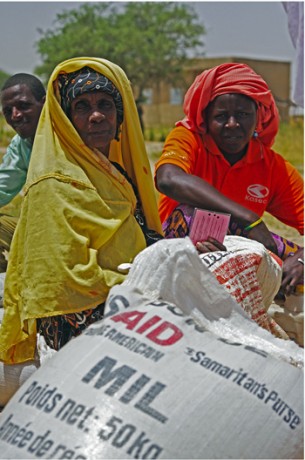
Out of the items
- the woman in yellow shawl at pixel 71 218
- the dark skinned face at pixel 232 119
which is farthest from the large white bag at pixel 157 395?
the dark skinned face at pixel 232 119

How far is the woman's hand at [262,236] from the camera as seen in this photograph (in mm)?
3365

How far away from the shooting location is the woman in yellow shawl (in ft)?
8.73

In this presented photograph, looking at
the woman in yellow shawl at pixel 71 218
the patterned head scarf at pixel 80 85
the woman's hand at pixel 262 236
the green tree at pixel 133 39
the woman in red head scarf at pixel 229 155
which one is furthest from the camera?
the green tree at pixel 133 39

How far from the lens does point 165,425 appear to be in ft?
6.15

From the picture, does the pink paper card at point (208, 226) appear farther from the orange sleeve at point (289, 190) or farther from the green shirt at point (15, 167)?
the green shirt at point (15, 167)

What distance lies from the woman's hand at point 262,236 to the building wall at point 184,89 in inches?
1196

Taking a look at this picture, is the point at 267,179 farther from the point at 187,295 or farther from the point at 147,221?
the point at 187,295

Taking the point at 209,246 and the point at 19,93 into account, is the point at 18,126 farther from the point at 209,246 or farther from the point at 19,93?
the point at 209,246

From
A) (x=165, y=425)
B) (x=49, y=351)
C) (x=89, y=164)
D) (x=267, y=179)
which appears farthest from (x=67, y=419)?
(x=267, y=179)

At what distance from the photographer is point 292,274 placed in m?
3.38

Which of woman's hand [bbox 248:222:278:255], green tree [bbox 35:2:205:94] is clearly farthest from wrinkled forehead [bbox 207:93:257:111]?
green tree [bbox 35:2:205:94]

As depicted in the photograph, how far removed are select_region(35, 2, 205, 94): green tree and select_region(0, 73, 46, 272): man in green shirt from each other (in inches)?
1137

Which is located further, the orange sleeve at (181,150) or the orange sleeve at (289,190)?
the orange sleeve at (289,190)

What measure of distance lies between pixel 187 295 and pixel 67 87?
1.05m
